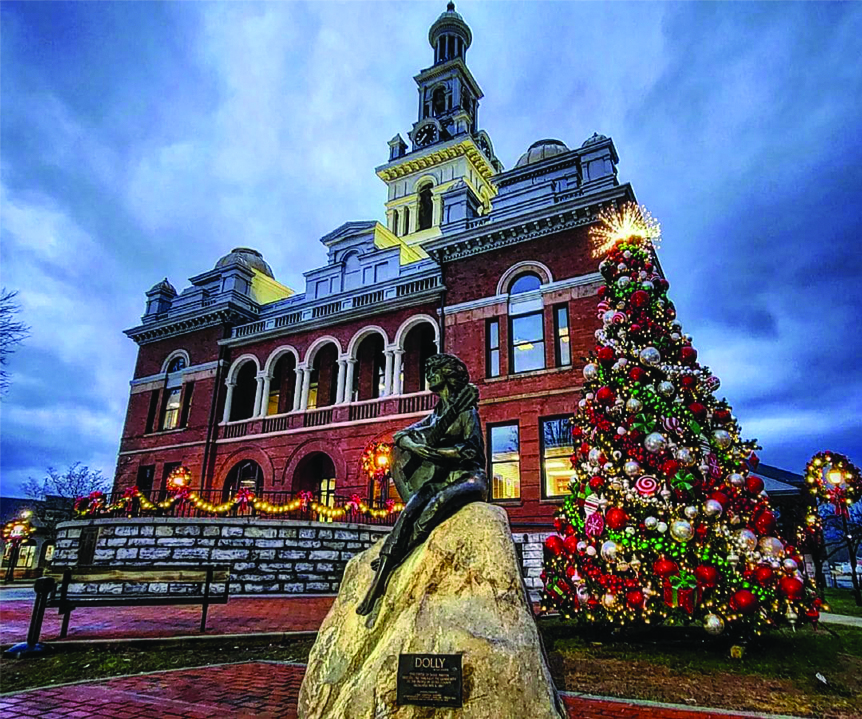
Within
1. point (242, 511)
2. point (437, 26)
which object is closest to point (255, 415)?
point (242, 511)

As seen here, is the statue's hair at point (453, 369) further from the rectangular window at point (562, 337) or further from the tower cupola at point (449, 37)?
the tower cupola at point (449, 37)

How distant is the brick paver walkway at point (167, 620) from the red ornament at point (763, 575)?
6122 millimetres

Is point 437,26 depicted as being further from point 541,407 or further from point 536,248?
point 541,407

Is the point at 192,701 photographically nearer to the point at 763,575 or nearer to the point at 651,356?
the point at 763,575

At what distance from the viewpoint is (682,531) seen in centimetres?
628

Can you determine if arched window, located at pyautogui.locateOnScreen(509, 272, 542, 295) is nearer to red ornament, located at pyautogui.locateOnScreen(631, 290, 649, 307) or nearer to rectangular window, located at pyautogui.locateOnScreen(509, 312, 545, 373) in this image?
rectangular window, located at pyautogui.locateOnScreen(509, 312, 545, 373)

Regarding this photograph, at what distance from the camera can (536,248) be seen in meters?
17.9

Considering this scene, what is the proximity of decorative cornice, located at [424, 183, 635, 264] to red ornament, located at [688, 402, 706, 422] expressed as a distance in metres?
10.8

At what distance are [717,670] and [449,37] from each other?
164 feet

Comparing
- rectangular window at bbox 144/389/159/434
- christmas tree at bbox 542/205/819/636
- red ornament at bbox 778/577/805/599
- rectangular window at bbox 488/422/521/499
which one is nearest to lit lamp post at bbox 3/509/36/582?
rectangular window at bbox 144/389/159/434

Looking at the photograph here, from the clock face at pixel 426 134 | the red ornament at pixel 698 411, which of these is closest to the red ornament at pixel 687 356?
the red ornament at pixel 698 411

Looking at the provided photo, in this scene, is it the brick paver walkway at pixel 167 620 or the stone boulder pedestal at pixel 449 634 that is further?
the brick paver walkway at pixel 167 620

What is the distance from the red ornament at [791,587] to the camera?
19.6 feet

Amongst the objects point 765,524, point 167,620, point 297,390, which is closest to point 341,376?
point 297,390
